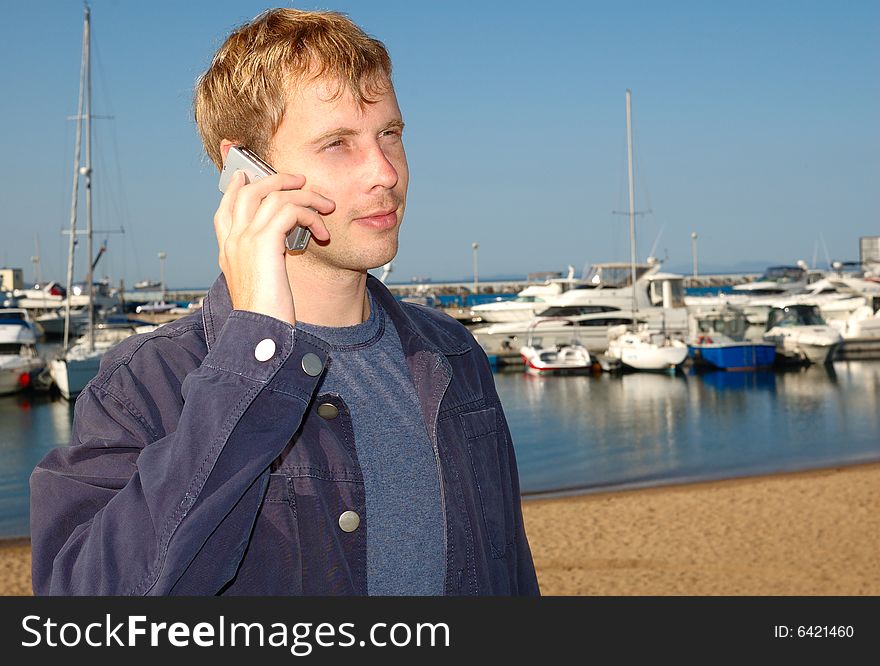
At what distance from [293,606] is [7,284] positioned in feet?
397

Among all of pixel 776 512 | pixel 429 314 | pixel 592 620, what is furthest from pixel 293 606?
pixel 776 512

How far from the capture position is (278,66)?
6.02 ft

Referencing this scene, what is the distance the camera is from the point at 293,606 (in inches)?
65.4

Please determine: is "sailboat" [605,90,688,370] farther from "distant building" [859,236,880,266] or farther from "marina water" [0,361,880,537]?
"distant building" [859,236,880,266]

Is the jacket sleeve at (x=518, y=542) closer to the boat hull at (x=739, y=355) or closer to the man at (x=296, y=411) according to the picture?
the man at (x=296, y=411)

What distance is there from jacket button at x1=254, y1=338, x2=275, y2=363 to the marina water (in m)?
14.5

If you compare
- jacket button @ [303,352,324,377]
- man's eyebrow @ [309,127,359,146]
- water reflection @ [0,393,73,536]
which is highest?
man's eyebrow @ [309,127,359,146]

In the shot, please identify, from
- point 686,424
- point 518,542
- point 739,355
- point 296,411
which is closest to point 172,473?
point 296,411

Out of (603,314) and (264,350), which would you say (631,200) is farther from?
(264,350)

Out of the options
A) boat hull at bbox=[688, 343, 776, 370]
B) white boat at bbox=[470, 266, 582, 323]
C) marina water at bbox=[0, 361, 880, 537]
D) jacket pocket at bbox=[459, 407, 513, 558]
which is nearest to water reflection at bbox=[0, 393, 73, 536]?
marina water at bbox=[0, 361, 880, 537]

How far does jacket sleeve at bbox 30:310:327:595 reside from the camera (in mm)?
1418

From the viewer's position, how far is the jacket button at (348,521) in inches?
69.3

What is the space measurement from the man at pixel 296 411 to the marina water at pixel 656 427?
14109 mm

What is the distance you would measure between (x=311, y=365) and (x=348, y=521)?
14.4 inches
